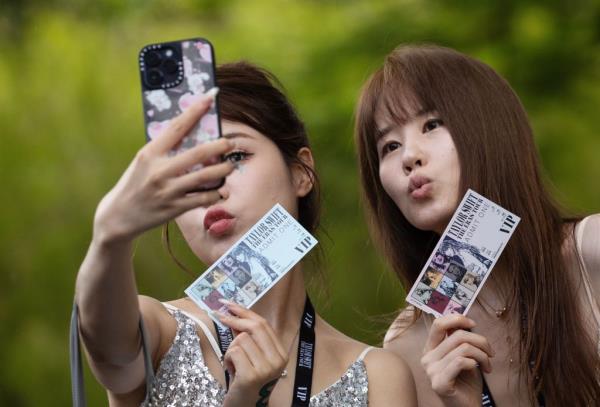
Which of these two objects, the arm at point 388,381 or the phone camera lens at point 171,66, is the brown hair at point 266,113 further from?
the phone camera lens at point 171,66

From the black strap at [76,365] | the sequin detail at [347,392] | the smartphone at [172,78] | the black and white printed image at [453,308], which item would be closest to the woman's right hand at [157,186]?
the smartphone at [172,78]

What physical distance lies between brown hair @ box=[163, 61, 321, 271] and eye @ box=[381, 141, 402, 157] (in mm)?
215

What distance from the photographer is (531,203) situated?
309cm

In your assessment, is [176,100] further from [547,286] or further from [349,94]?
[349,94]

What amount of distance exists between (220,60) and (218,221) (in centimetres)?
251

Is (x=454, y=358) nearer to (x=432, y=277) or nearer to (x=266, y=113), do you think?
(x=432, y=277)

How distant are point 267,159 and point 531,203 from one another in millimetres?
812

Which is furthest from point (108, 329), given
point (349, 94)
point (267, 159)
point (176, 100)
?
point (349, 94)

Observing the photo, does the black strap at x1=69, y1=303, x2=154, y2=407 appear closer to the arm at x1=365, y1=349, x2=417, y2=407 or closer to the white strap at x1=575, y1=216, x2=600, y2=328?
the arm at x1=365, y1=349, x2=417, y2=407

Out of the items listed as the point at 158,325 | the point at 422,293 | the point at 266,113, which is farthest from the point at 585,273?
the point at 158,325

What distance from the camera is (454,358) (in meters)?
2.70

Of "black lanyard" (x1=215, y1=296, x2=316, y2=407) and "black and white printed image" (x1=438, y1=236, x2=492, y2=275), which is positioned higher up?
"black and white printed image" (x1=438, y1=236, x2=492, y2=275)

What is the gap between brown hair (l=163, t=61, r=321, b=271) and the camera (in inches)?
115

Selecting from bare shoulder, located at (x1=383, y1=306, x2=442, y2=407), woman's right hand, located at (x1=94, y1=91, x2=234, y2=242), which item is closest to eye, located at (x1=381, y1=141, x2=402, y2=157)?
bare shoulder, located at (x1=383, y1=306, x2=442, y2=407)
